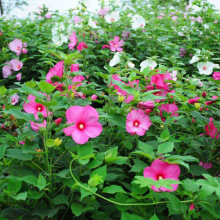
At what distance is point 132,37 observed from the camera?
304cm

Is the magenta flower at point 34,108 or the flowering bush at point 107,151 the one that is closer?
the flowering bush at point 107,151

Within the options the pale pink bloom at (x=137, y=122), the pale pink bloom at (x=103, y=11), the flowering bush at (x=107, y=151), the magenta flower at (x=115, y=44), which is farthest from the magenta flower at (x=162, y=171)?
the pale pink bloom at (x=103, y=11)

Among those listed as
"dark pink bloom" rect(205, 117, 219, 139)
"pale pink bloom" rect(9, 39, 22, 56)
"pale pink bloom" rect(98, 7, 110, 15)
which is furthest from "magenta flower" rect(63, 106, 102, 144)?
"pale pink bloom" rect(98, 7, 110, 15)

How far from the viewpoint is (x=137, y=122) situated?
111cm

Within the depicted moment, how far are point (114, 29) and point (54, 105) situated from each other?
95.3 inches

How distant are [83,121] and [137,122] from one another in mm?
245

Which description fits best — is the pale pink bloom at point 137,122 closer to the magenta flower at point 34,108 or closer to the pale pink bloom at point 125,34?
the magenta flower at point 34,108

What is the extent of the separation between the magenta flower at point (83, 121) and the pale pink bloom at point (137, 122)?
16 centimetres

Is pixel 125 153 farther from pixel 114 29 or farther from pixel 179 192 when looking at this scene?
pixel 114 29

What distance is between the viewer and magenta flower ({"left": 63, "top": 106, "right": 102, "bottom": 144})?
3.09 feet

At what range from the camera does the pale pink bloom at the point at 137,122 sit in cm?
108

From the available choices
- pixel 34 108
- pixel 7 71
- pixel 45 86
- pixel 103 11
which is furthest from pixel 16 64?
pixel 45 86

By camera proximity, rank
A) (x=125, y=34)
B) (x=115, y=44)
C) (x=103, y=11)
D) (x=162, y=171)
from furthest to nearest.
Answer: (x=103, y=11), (x=125, y=34), (x=115, y=44), (x=162, y=171)

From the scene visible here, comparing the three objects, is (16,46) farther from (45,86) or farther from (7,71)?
(45,86)
